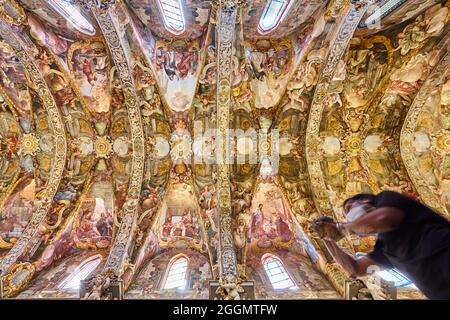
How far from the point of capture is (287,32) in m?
9.60

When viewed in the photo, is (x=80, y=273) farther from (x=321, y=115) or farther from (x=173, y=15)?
(x=321, y=115)

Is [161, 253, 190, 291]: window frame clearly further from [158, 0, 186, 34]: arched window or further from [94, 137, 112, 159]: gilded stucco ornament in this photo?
[158, 0, 186, 34]: arched window

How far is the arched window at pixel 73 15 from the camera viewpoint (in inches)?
338

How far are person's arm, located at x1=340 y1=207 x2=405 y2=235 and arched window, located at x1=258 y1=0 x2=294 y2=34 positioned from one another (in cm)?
743

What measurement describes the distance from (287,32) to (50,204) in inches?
397

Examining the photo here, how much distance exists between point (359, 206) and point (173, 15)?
325 inches

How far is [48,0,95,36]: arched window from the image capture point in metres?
8.58

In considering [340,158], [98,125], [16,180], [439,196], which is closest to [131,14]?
[98,125]

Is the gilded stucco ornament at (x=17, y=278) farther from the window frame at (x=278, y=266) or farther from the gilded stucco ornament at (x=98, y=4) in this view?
the gilded stucco ornament at (x=98, y=4)

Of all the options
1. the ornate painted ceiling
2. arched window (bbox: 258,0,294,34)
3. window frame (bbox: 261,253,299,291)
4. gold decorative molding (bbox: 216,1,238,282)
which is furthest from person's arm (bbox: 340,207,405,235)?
arched window (bbox: 258,0,294,34)

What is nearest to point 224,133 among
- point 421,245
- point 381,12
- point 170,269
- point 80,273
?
point 170,269

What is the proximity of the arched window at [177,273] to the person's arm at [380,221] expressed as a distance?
6608 millimetres

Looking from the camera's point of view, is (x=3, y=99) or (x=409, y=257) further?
(x=3, y=99)
